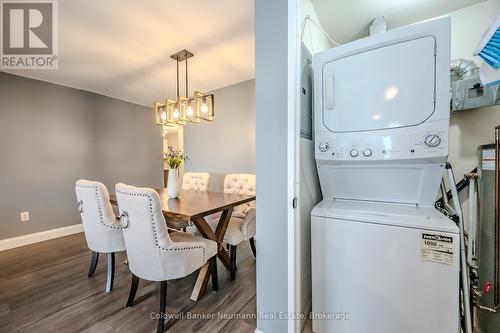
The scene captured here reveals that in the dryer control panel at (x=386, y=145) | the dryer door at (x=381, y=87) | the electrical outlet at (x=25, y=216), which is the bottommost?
the electrical outlet at (x=25, y=216)

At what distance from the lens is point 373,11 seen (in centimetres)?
160

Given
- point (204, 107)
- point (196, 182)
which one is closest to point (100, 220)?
point (196, 182)

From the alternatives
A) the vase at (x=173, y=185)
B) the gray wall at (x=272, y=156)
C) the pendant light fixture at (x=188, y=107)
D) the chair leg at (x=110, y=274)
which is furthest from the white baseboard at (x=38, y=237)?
the gray wall at (x=272, y=156)

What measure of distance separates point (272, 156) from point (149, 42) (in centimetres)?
198

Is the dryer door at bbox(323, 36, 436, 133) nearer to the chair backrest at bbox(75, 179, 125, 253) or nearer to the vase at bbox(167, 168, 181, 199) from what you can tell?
the vase at bbox(167, 168, 181, 199)

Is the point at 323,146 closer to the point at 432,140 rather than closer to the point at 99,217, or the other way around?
the point at 432,140

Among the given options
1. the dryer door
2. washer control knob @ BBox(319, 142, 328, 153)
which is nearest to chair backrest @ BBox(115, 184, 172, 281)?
washer control knob @ BBox(319, 142, 328, 153)

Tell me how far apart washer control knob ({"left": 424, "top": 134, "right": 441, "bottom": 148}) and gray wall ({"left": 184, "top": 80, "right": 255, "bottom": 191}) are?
2402 millimetres

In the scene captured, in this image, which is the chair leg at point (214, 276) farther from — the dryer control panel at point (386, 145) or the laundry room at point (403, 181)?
the dryer control panel at point (386, 145)

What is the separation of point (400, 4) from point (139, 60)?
2.67 metres

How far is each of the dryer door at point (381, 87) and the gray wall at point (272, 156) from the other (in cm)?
38

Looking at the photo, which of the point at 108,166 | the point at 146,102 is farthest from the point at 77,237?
the point at 146,102

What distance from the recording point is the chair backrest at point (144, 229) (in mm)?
1353

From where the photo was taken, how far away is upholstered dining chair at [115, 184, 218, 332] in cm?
136
